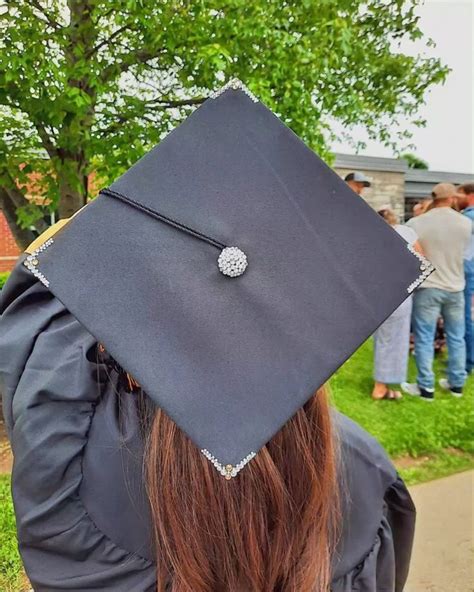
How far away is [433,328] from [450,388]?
0.61 m

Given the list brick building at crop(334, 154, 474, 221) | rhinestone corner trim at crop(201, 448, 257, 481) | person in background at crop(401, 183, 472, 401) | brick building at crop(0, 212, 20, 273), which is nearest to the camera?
rhinestone corner trim at crop(201, 448, 257, 481)

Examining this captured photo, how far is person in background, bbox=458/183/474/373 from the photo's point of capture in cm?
480

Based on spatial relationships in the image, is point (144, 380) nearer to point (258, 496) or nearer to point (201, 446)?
point (201, 446)

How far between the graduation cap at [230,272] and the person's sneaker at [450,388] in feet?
12.7

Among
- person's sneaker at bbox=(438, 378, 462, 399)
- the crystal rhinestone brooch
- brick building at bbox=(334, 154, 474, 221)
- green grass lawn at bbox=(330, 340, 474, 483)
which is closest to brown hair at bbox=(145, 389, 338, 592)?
the crystal rhinestone brooch

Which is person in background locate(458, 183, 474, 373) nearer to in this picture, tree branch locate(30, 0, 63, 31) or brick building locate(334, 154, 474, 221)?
tree branch locate(30, 0, 63, 31)

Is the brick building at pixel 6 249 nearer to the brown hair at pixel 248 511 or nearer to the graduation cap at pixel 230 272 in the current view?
the graduation cap at pixel 230 272

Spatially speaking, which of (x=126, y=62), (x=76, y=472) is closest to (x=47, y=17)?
(x=126, y=62)

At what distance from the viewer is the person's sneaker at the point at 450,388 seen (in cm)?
445

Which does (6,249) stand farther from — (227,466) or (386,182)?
(227,466)

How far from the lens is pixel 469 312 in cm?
499

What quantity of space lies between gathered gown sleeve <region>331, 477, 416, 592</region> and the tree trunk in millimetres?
3634

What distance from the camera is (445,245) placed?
168 inches

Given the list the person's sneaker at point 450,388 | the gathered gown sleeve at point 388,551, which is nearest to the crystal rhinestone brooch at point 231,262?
the gathered gown sleeve at point 388,551
